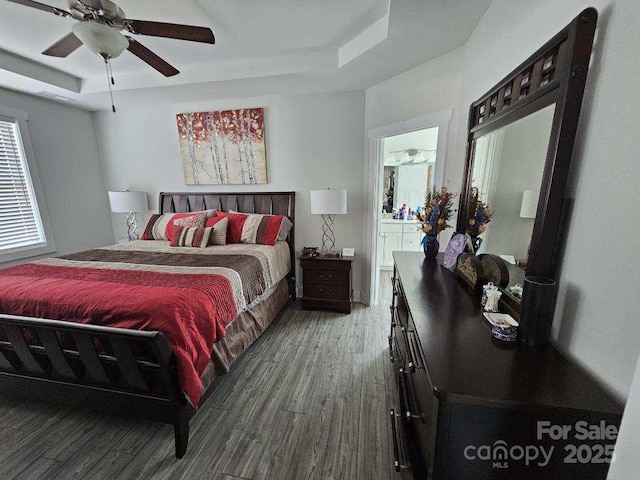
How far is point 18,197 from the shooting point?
2992 mm

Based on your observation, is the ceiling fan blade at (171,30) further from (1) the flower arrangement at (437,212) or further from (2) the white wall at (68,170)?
(2) the white wall at (68,170)

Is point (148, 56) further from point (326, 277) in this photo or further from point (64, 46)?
point (326, 277)

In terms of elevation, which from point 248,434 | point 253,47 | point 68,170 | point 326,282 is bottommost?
point 248,434

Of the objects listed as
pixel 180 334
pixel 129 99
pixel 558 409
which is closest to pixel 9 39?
pixel 129 99

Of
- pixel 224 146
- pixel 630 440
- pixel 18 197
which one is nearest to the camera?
pixel 630 440

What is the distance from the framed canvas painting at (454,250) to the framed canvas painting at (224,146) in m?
2.46

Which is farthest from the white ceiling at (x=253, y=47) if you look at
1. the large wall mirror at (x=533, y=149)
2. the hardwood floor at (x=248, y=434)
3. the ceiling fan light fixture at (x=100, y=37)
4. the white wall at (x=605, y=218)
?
the hardwood floor at (x=248, y=434)

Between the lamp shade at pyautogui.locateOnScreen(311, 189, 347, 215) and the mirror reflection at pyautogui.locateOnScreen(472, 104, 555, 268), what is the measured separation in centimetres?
149

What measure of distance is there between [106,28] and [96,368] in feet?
6.42

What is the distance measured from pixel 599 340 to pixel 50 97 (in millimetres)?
5155

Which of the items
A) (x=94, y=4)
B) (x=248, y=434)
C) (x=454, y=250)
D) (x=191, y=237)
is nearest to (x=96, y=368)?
(x=248, y=434)

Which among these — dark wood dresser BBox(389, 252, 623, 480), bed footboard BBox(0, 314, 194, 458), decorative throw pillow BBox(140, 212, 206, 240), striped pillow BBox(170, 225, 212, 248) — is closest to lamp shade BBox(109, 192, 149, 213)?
decorative throw pillow BBox(140, 212, 206, 240)

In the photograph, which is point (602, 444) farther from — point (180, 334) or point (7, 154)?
point (7, 154)

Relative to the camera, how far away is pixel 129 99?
322 cm
